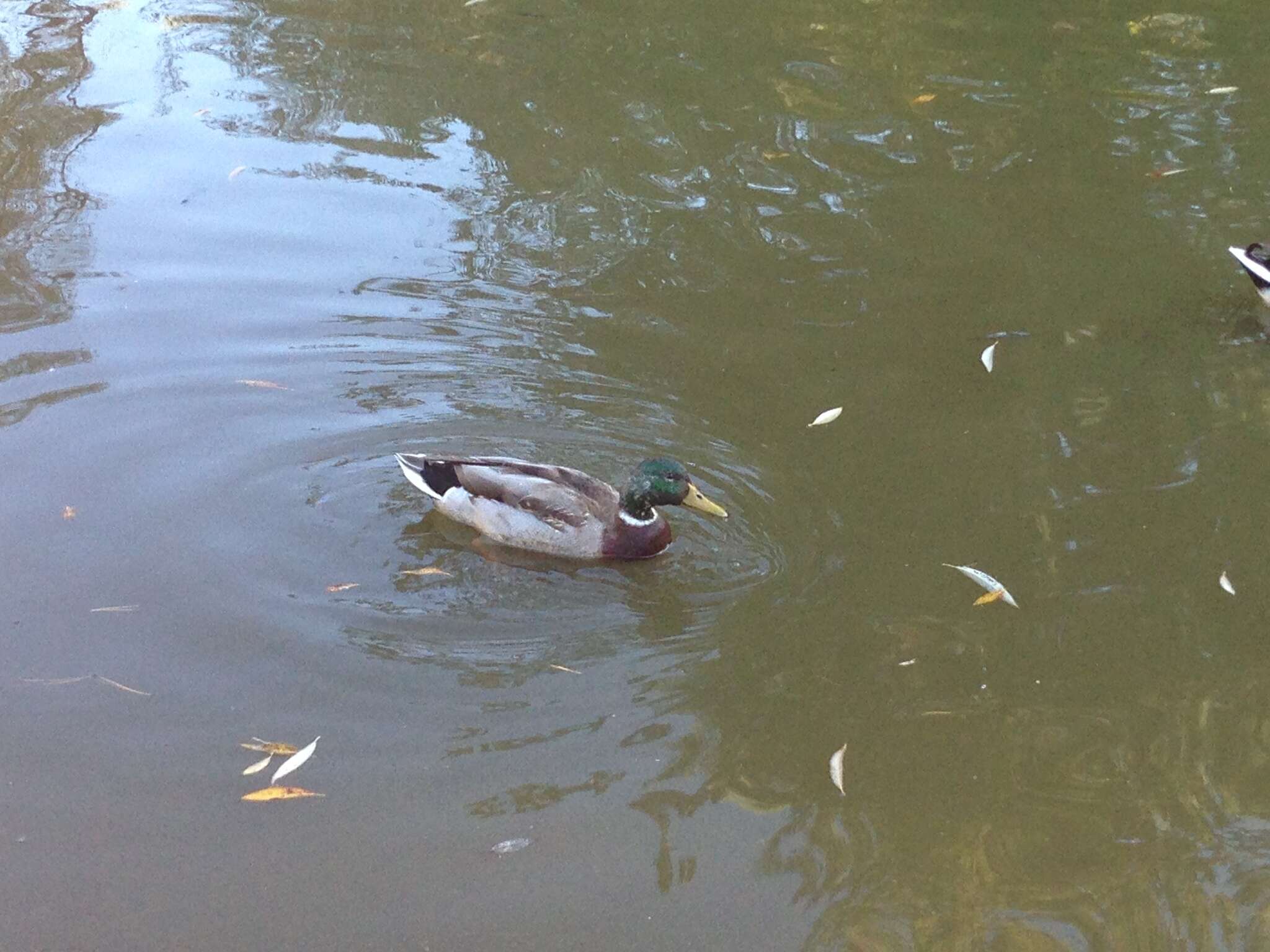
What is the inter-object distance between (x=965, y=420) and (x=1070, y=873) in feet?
8.81

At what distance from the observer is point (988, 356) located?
6879 mm

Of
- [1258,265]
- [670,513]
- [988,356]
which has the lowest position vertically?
[670,513]

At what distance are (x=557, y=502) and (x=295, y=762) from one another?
5.96ft

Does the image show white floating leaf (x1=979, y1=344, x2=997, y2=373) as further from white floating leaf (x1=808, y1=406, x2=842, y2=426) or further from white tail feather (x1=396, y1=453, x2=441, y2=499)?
white tail feather (x1=396, y1=453, x2=441, y2=499)

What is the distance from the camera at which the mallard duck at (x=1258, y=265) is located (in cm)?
721

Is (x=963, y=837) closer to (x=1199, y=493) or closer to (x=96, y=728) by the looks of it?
(x=1199, y=493)

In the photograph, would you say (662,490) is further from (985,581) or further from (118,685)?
(118,685)

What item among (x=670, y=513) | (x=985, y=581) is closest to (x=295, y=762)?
(x=670, y=513)

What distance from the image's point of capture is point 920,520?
18.8 feet

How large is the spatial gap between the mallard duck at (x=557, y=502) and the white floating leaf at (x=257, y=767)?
1743mm

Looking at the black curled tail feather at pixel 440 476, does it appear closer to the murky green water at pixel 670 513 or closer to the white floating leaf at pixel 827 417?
the murky green water at pixel 670 513

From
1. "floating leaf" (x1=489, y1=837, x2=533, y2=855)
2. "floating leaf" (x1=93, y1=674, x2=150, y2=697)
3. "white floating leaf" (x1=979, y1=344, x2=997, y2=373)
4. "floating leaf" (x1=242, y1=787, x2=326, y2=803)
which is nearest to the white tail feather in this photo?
"floating leaf" (x1=93, y1=674, x2=150, y2=697)

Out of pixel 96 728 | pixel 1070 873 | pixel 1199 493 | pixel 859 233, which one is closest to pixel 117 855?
pixel 96 728

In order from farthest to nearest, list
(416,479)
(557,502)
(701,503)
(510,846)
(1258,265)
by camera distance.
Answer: (1258,265)
(416,479)
(557,502)
(701,503)
(510,846)
